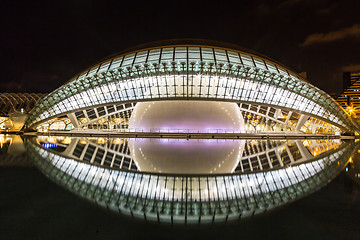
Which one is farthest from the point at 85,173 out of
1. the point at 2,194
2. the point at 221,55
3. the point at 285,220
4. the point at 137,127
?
the point at 221,55

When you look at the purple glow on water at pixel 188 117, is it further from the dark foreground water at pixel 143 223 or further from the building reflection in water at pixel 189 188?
the dark foreground water at pixel 143 223

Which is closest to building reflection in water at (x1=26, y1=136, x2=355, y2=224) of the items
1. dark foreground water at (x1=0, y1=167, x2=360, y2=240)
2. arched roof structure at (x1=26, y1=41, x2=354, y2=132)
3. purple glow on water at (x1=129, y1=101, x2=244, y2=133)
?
dark foreground water at (x1=0, y1=167, x2=360, y2=240)

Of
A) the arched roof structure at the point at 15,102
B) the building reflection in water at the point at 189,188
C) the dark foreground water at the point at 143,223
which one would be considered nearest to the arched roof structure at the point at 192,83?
the building reflection in water at the point at 189,188

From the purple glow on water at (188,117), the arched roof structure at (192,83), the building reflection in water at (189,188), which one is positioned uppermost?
the arched roof structure at (192,83)

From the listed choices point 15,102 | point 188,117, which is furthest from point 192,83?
point 15,102

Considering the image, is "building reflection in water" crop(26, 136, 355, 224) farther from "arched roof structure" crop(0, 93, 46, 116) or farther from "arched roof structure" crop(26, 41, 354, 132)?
"arched roof structure" crop(0, 93, 46, 116)

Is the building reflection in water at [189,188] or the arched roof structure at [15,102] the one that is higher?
the arched roof structure at [15,102]

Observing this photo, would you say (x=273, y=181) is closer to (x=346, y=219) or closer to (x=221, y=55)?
(x=346, y=219)

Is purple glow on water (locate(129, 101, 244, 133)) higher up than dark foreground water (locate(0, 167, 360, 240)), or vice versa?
purple glow on water (locate(129, 101, 244, 133))
